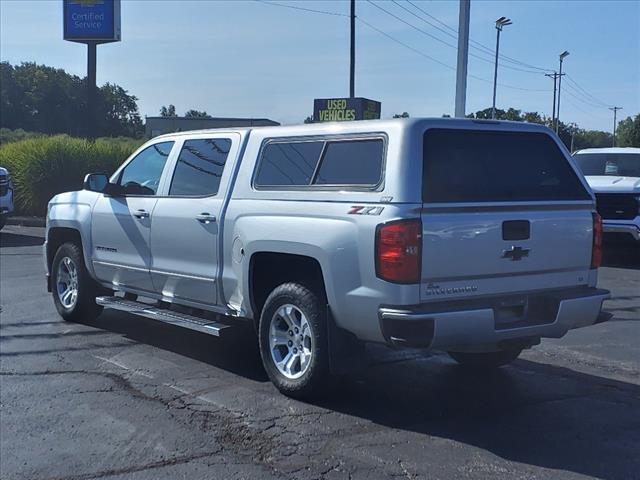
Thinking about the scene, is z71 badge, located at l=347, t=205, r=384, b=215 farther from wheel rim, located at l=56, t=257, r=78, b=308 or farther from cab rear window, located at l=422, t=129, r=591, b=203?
wheel rim, located at l=56, t=257, r=78, b=308

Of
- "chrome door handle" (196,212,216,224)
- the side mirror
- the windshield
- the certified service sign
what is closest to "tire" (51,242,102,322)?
the side mirror

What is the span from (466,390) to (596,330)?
2.85 meters

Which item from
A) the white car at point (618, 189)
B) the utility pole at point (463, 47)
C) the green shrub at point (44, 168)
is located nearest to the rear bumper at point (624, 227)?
the white car at point (618, 189)

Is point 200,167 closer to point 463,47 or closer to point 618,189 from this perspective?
point 618,189

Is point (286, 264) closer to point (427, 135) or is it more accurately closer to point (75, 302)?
point (427, 135)

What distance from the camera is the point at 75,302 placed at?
8305mm

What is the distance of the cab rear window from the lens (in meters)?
5.20

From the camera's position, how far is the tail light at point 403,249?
4855 mm

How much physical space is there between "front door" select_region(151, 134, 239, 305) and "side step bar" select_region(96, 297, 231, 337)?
0.17 metres

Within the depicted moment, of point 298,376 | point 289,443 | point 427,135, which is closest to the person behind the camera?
point 289,443

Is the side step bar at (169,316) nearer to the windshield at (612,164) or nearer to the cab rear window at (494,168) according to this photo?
the cab rear window at (494,168)

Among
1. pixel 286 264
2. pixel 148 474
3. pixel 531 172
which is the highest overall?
pixel 531 172

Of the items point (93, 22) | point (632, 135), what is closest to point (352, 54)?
point (93, 22)

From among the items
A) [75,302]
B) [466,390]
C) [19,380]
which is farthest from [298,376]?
[75,302]
